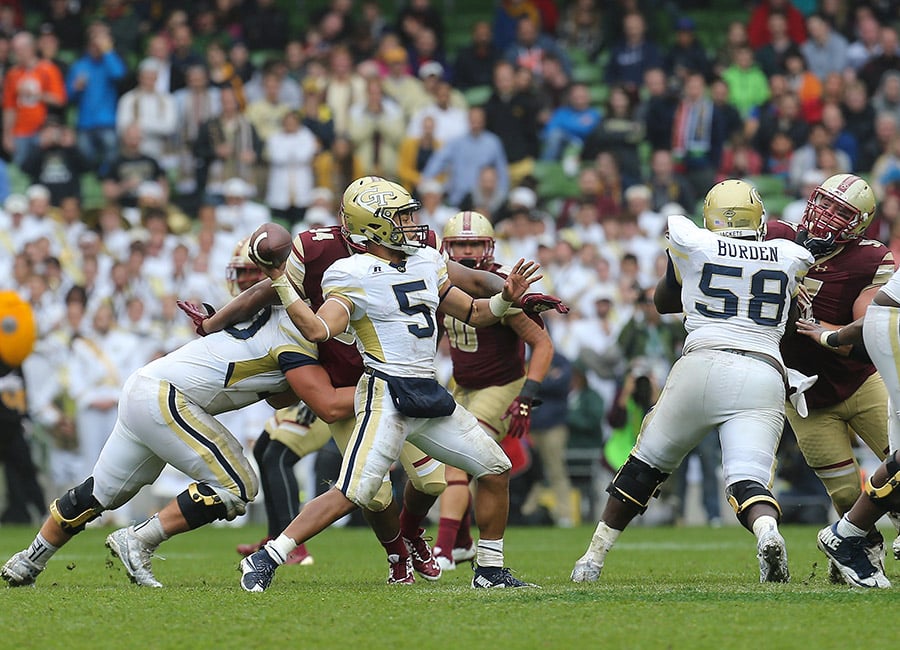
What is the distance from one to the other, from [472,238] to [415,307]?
2.12 metres

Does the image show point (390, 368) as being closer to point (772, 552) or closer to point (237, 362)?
point (237, 362)

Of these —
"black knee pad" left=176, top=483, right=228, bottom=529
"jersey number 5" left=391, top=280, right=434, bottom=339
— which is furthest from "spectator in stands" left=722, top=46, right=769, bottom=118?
"black knee pad" left=176, top=483, right=228, bottom=529

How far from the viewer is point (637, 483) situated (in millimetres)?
7672

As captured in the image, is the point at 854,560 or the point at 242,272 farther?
the point at 242,272

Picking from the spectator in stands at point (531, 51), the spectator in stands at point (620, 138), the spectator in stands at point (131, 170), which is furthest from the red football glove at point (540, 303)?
the spectator in stands at point (531, 51)

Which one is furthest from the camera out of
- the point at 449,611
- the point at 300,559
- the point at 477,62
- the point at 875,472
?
the point at 477,62

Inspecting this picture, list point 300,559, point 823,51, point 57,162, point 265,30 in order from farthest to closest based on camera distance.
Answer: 1. point 265,30
2. point 823,51
3. point 57,162
4. point 300,559

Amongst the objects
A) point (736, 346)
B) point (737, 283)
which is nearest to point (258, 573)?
point (736, 346)

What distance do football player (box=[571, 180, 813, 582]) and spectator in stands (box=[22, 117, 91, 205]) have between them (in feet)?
38.3

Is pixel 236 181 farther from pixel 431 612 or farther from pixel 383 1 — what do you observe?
pixel 431 612

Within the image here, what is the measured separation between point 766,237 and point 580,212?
866cm

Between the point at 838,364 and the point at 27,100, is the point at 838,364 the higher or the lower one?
the higher one

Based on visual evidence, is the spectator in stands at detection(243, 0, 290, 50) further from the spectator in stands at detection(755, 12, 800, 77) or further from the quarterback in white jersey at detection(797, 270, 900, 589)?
the quarterback in white jersey at detection(797, 270, 900, 589)

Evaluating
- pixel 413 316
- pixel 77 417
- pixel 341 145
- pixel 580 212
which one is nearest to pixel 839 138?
pixel 580 212
